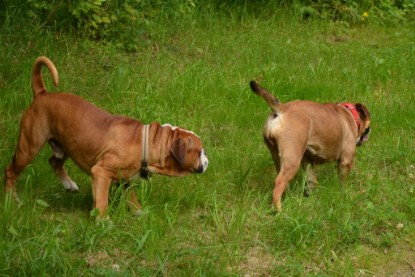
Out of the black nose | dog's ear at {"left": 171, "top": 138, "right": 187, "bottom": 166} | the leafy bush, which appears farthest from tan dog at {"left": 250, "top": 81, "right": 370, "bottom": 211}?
the leafy bush

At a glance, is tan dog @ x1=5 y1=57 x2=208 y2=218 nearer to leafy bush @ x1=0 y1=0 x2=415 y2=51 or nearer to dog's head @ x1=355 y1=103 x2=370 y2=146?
dog's head @ x1=355 y1=103 x2=370 y2=146

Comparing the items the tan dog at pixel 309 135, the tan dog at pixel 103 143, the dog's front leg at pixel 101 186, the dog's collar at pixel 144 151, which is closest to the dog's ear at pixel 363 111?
the tan dog at pixel 309 135

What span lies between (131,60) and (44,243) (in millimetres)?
5010

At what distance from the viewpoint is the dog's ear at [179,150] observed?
640cm

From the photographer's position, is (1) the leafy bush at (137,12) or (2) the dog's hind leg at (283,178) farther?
(1) the leafy bush at (137,12)

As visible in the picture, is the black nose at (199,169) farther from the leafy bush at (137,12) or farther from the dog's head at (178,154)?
the leafy bush at (137,12)

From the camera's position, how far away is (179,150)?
21.0ft

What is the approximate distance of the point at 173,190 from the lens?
7016mm

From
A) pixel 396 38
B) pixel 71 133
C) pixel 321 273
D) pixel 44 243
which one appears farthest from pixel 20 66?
pixel 396 38

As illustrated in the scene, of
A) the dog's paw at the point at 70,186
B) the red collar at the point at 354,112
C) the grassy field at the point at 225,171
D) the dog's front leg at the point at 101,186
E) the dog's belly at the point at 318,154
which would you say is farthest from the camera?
the red collar at the point at 354,112

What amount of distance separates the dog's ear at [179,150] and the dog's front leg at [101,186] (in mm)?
584

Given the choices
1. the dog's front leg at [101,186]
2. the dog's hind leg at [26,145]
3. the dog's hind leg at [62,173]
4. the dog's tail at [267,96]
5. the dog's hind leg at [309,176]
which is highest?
the dog's tail at [267,96]

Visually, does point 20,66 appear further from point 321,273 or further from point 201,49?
point 321,273

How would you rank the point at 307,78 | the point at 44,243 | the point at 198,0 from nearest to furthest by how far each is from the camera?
1. the point at 44,243
2. the point at 307,78
3. the point at 198,0
